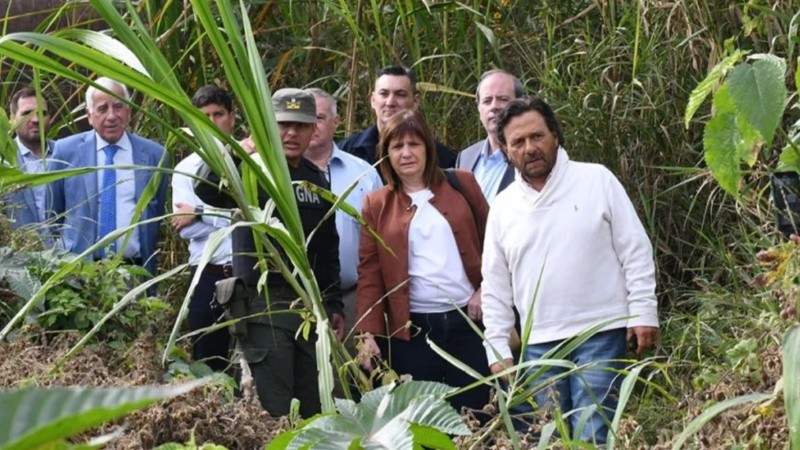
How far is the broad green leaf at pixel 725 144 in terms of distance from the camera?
240 centimetres

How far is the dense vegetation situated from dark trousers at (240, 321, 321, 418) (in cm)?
53

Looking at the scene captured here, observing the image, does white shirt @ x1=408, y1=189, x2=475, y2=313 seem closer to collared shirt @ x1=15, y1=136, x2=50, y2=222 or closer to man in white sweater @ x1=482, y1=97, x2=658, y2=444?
man in white sweater @ x1=482, y1=97, x2=658, y2=444

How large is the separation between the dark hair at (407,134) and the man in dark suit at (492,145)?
0.48 m

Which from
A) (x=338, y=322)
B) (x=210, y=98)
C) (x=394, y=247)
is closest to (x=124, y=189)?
A: (x=210, y=98)

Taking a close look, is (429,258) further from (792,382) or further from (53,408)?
(53,408)

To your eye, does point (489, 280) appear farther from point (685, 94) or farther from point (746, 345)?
point (685, 94)

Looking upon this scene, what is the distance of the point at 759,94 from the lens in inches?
88.3

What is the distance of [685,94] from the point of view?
698 cm

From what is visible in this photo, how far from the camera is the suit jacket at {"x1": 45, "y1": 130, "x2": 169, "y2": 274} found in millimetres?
6410

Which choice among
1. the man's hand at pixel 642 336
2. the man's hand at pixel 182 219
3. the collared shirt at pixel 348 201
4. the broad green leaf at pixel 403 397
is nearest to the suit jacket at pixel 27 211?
the man's hand at pixel 182 219

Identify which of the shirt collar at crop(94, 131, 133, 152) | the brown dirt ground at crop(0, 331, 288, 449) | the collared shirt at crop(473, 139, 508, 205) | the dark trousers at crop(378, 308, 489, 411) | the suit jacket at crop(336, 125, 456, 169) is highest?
the shirt collar at crop(94, 131, 133, 152)

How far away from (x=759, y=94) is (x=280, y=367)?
3207 millimetres

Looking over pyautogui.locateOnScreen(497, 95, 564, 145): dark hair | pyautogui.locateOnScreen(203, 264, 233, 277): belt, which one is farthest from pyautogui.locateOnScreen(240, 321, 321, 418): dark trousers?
pyautogui.locateOnScreen(497, 95, 564, 145): dark hair

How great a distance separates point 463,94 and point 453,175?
1509 mm
